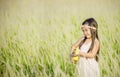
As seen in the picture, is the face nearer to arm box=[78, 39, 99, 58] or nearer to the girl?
the girl

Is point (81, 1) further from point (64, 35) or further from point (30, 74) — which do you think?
point (30, 74)

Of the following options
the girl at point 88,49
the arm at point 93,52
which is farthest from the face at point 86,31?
the arm at point 93,52

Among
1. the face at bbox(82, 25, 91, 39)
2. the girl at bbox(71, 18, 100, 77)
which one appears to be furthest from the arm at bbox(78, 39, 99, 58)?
the face at bbox(82, 25, 91, 39)

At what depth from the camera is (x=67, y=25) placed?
2.57 meters

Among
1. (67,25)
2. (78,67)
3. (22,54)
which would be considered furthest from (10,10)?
(78,67)

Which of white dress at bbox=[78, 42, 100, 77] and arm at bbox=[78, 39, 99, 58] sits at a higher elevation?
arm at bbox=[78, 39, 99, 58]

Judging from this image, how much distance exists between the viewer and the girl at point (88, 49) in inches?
94.7

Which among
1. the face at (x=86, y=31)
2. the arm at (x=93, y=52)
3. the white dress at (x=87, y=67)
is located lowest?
the white dress at (x=87, y=67)

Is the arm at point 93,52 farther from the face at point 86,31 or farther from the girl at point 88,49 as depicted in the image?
the face at point 86,31

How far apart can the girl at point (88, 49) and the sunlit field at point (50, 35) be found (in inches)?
1.8

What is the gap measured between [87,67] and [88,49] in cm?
20

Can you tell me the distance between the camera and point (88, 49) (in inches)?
96.3

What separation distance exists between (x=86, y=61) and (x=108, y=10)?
0.63m

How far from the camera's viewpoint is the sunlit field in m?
2.45
